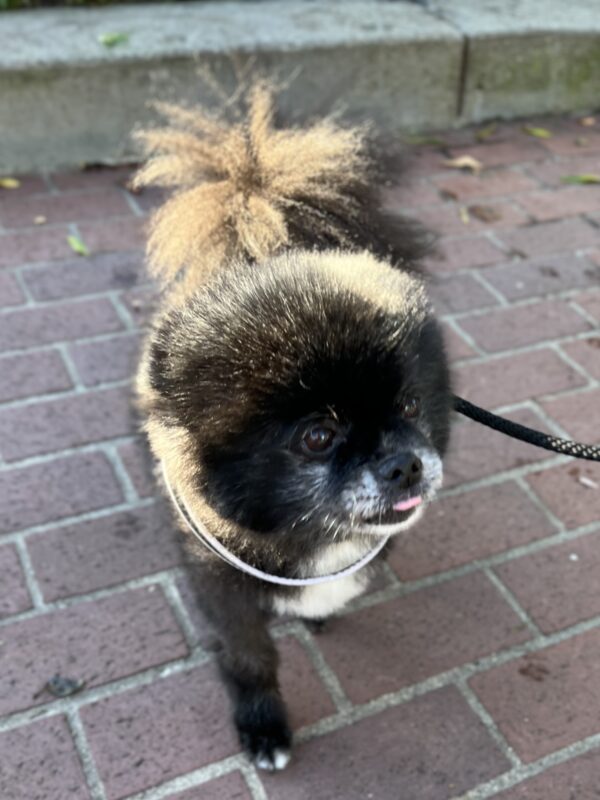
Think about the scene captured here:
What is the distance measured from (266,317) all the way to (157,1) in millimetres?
3345

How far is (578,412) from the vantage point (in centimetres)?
278

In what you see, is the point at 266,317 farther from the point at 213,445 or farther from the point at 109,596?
the point at 109,596

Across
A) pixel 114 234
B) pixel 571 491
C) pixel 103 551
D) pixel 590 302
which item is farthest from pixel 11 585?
pixel 590 302

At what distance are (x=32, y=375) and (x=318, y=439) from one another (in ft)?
5.07

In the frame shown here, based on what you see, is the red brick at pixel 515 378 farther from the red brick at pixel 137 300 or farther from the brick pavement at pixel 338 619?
the red brick at pixel 137 300

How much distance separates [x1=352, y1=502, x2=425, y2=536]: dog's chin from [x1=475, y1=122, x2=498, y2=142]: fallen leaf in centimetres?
298

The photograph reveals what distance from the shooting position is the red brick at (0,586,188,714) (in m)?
2.02

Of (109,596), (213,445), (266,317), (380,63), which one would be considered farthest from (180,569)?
(380,63)

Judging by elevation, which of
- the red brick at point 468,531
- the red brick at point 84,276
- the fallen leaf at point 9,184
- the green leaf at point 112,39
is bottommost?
the red brick at point 468,531

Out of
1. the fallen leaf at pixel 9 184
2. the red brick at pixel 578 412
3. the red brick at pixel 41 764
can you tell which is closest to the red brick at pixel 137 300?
the fallen leaf at pixel 9 184

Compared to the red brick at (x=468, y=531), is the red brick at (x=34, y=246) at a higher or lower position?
higher

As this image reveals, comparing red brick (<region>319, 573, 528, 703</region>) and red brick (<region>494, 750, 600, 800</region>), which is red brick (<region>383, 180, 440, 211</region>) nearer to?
red brick (<region>319, 573, 528, 703</region>)

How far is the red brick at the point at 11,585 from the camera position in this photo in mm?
2166

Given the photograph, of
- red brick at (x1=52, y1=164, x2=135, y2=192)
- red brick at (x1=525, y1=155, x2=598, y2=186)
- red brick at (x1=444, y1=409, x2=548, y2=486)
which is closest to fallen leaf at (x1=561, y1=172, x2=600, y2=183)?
red brick at (x1=525, y1=155, x2=598, y2=186)
